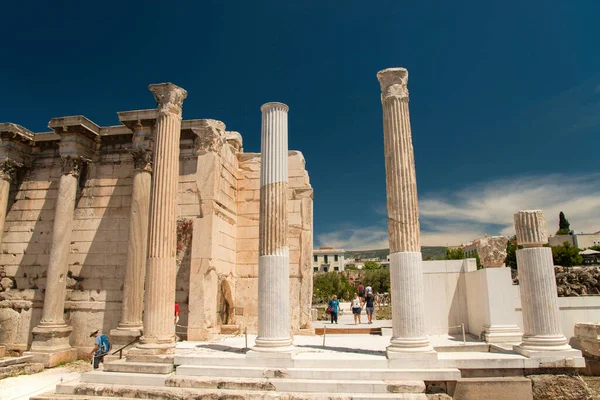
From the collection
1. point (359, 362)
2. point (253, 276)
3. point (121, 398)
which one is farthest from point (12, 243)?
point (359, 362)

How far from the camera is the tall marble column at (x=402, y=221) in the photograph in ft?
28.3

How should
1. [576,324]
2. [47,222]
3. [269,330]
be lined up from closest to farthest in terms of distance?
1. [269,330]
2. [576,324]
3. [47,222]

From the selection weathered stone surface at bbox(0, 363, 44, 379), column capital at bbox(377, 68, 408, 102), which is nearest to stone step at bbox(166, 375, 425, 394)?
column capital at bbox(377, 68, 408, 102)

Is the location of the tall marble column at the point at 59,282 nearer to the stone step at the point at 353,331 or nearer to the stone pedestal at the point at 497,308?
the stone step at the point at 353,331

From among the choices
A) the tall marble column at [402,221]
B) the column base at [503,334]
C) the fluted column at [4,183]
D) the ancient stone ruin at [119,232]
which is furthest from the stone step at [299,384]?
the fluted column at [4,183]

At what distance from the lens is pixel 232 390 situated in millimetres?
7992

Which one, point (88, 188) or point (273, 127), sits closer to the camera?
point (273, 127)

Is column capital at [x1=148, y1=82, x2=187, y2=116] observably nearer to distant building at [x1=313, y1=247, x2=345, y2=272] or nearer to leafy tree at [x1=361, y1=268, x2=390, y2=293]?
leafy tree at [x1=361, y1=268, x2=390, y2=293]

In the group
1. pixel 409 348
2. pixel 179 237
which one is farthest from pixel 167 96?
pixel 409 348

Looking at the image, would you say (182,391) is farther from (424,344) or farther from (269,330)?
(424,344)

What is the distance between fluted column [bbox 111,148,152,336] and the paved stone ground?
1.67 meters

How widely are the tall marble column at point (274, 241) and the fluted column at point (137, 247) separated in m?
4.97

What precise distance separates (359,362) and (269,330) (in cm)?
197

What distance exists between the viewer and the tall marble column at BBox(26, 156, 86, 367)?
1295cm
